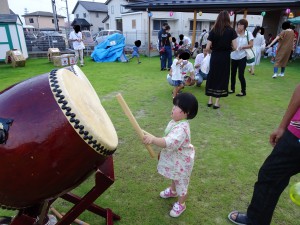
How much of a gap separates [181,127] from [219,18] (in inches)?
98.4

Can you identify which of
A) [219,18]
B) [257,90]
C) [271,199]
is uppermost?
[219,18]

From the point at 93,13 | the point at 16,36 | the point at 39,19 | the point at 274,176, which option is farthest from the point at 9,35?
the point at 39,19

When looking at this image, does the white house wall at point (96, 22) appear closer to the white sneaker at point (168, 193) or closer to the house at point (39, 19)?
the house at point (39, 19)

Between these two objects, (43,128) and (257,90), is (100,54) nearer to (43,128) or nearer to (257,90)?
(257,90)

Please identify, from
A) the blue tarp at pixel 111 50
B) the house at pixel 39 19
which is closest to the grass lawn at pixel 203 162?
the blue tarp at pixel 111 50

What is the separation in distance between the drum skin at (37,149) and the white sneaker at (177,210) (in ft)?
3.16

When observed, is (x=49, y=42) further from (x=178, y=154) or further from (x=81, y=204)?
(x=81, y=204)

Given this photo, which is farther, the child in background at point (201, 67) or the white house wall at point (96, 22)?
the white house wall at point (96, 22)

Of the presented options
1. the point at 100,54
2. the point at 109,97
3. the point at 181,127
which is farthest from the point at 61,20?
the point at 181,127

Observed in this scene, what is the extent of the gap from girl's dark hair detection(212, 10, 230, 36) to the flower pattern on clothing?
235 centimetres

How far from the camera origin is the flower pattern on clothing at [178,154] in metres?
1.68

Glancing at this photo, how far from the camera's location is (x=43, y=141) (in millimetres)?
1110

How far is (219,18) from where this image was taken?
3537 mm

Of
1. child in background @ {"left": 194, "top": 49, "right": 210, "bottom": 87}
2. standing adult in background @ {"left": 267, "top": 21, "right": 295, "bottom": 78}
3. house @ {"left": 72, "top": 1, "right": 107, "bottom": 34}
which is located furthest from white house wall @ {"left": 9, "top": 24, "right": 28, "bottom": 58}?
house @ {"left": 72, "top": 1, "right": 107, "bottom": 34}
